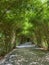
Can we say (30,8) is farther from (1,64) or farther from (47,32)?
(47,32)

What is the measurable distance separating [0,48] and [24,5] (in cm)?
779

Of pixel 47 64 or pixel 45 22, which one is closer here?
pixel 47 64

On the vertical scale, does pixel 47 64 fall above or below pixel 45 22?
A: below

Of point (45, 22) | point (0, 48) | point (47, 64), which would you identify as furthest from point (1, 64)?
point (45, 22)

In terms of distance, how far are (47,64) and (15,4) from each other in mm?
4229

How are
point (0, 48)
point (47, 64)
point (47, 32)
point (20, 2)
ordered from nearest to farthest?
point (20, 2) → point (47, 64) → point (0, 48) → point (47, 32)

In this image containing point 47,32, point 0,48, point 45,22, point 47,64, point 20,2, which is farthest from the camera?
point 47,32

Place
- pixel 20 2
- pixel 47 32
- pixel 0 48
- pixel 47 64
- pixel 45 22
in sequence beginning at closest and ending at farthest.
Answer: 1. pixel 20 2
2. pixel 47 64
3. pixel 0 48
4. pixel 45 22
5. pixel 47 32

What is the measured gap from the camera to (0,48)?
1909 cm

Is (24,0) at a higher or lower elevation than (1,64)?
higher

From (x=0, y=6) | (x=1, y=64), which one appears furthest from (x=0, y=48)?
(x=0, y=6)

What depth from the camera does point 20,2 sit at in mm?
11898

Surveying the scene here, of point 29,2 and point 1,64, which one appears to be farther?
point 1,64

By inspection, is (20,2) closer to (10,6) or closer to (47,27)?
(10,6)
